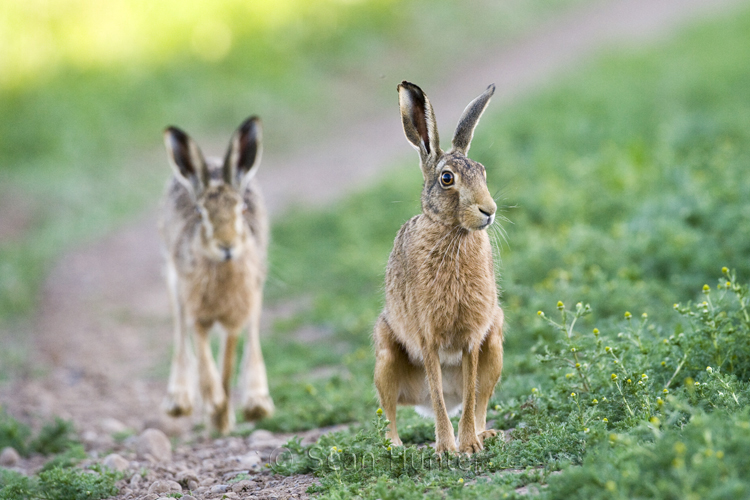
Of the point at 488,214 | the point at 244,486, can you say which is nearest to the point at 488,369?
the point at 488,214

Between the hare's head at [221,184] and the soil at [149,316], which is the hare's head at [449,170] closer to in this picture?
the soil at [149,316]

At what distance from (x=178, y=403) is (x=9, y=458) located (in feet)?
4.50

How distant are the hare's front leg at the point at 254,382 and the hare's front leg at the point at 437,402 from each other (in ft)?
7.71

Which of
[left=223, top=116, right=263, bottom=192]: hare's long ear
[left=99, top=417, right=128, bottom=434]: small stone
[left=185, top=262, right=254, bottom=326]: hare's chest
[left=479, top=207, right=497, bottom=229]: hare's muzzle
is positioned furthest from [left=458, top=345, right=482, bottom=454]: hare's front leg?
[left=99, top=417, right=128, bottom=434]: small stone

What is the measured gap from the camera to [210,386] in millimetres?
6117

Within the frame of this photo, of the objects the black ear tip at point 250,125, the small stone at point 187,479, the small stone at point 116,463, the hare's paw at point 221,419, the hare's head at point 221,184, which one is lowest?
the small stone at point 187,479

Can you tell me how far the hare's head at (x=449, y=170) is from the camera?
4.11 metres

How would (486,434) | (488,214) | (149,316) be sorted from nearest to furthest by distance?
(488,214) → (486,434) → (149,316)

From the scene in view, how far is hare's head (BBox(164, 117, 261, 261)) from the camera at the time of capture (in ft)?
20.0

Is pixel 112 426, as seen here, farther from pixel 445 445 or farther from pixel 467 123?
pixel 467 123

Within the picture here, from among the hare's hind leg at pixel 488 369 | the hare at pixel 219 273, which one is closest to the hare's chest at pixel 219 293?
the hare at pixel 219 273

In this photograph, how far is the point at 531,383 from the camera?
16.8 ft

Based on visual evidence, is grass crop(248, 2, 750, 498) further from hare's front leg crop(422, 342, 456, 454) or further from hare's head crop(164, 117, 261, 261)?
hare's head crop(164, 117, 261, 261)

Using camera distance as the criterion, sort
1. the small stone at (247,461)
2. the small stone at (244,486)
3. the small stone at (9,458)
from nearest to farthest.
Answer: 1. the small stone at (244,486)
2. the small stone at (247,461)
3. the small stone at (9,458)
